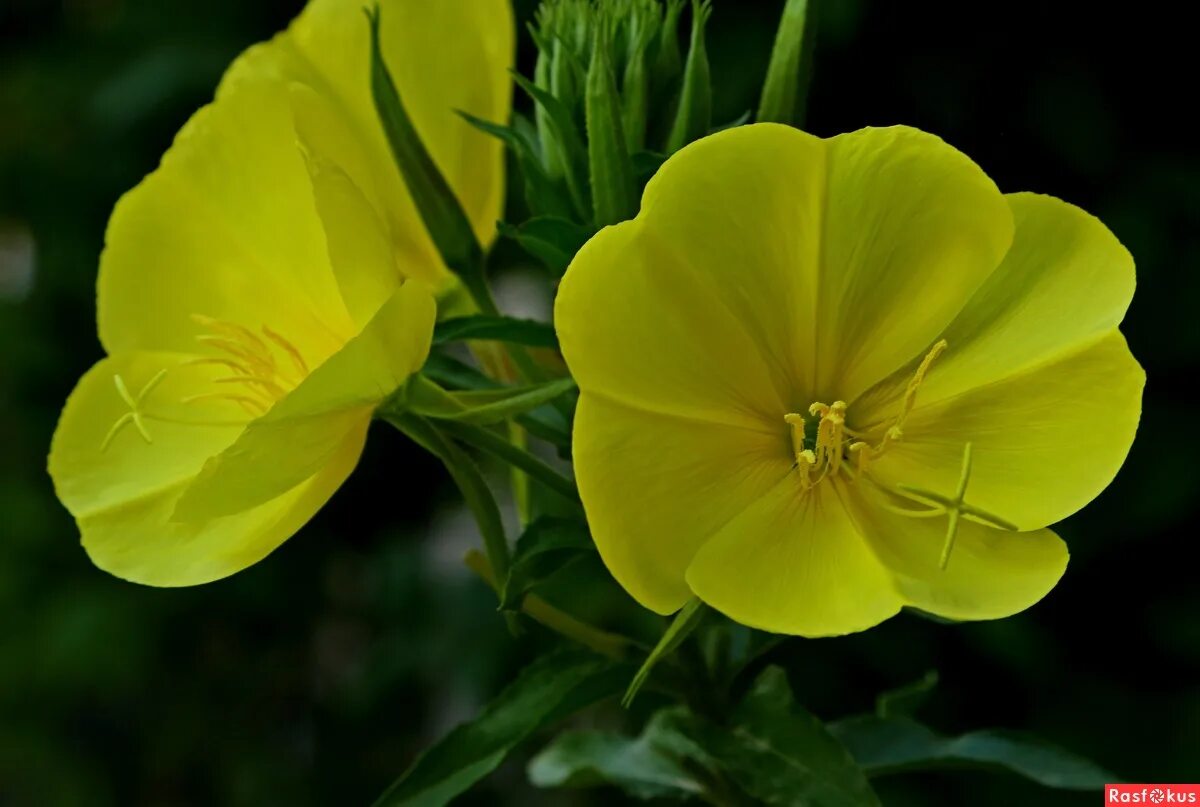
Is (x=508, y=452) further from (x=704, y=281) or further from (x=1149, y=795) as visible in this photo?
(x=1149, y=795)

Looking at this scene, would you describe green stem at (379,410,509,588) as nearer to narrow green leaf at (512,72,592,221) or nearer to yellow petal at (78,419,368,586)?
yellow petal at (78,419,368,586)

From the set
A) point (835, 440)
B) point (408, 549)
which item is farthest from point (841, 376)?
point (408, 549)

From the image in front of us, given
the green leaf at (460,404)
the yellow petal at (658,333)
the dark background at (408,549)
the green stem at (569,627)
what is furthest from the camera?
the dark background at (408,549)

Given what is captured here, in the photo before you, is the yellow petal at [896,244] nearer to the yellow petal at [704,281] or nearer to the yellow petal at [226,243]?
the yellow petal at [704,281]

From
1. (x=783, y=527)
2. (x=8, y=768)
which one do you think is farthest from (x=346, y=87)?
(x=8, y=768)

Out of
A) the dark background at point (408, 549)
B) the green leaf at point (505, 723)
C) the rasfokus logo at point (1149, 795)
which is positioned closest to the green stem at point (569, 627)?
the green leaf at point (505, 723)

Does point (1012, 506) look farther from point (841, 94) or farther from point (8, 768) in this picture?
point (8, 768)
